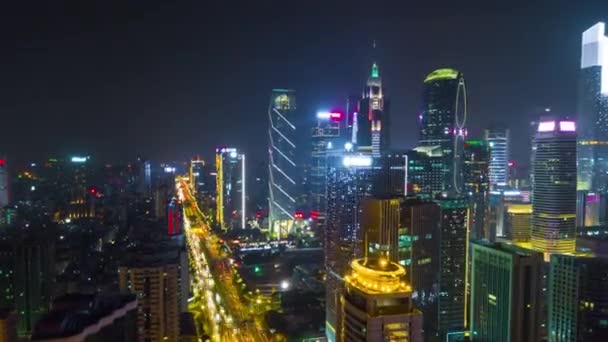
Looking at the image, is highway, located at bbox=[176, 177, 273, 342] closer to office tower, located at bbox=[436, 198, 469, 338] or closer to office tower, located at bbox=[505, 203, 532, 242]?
office tower, located at bbox=[436, 198, 469, 338]

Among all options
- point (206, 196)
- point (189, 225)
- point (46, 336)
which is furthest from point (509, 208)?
point (46, 336)

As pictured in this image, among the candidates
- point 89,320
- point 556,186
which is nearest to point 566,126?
point 556,186

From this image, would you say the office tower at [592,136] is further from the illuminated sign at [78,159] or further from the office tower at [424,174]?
the illuminated sign at [78,159]

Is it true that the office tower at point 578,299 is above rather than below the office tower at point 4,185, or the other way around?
below

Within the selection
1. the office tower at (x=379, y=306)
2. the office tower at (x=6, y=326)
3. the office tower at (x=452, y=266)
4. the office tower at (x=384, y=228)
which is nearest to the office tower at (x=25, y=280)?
the office tower at (x=6, y=326)

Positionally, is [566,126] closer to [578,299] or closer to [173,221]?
[578,299]

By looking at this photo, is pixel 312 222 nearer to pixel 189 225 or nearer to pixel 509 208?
pixel 189 225

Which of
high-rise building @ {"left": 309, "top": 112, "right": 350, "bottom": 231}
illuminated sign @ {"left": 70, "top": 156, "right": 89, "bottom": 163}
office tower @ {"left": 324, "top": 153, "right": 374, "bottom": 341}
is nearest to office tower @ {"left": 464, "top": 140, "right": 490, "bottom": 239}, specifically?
high-rise building @ {"left": 309, "top": 112, "right": 350, "bottom": 231}
